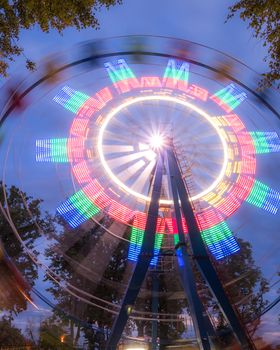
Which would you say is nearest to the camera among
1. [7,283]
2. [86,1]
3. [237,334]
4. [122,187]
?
[86,1]

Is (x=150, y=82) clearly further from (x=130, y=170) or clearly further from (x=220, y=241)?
(x=220, y=241)

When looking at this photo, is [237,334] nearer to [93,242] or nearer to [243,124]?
[243,124]

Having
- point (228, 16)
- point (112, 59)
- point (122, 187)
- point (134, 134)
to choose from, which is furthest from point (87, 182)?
point (228, 16)

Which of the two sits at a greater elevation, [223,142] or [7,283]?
[223,142]

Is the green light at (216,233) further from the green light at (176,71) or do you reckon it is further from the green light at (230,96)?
the green light at (176,71)

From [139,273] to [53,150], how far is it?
5.62m

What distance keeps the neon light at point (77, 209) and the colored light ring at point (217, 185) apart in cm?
19

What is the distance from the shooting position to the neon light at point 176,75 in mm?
14109

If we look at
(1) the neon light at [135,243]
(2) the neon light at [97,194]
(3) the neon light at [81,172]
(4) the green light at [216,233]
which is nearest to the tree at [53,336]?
(1) the neon light at [135,243]

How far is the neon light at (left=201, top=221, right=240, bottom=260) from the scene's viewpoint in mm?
13468

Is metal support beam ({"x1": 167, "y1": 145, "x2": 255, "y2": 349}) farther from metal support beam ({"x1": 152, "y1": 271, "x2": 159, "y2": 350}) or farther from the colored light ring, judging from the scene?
metal support beam ({"x1": 152, "y1": 271, "x2": 159, "y2": 350})

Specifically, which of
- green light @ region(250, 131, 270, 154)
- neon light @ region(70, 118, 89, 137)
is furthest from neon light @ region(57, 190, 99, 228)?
green light @ region(250, 131, 270, 154)

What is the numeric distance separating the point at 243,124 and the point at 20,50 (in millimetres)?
10439

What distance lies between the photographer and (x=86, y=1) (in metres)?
7.39
